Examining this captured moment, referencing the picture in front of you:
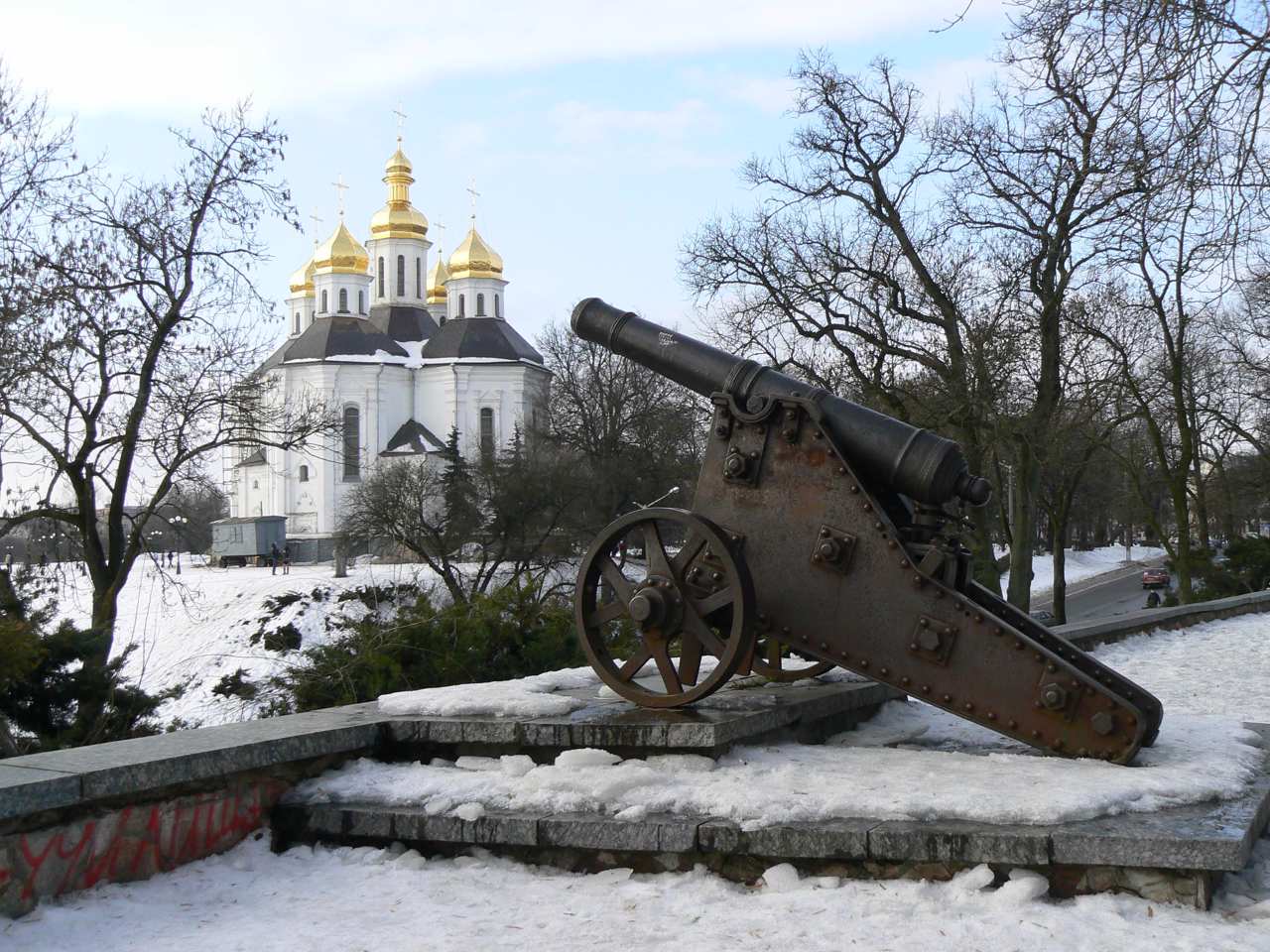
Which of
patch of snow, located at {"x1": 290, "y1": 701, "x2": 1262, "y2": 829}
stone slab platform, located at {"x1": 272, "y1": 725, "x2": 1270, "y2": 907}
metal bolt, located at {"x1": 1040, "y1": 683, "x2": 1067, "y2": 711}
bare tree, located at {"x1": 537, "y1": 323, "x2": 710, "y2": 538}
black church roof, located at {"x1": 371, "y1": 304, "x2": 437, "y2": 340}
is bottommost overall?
stone slab platform, located at {"x1": 272, "y1": 725, "x2": 1270, "y2": 907}

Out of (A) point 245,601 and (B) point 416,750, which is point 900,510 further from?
(A) point 245,601

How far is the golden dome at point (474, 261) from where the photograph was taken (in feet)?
246

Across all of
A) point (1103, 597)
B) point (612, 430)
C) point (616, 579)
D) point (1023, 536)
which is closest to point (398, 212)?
point (612, 430)

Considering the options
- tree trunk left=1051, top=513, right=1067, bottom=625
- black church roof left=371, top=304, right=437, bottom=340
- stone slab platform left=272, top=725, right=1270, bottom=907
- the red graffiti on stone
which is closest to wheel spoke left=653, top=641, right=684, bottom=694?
stone slab platform left=272, top=725, right=1270, bottom=907

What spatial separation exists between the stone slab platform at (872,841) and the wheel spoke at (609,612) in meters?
1.37

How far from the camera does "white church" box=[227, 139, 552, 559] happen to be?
70.1 meters

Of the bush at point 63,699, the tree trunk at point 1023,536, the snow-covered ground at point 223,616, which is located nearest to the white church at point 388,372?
the snow-covered ground at point 223,616

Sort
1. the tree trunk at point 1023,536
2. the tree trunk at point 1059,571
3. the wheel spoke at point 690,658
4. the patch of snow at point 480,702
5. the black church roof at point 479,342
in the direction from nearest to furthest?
the patch of snow at point 480,702
the wheel spoke at point 690,658
the tree trunk at point 1023,536
the tree trunk at point 1059,571
the black church roof at point 479,342

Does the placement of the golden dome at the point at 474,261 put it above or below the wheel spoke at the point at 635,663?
above

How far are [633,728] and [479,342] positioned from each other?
225ft

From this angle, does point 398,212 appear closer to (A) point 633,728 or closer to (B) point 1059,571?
(B) point 1059,571

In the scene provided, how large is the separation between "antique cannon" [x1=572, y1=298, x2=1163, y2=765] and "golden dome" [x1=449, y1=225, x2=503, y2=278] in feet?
230

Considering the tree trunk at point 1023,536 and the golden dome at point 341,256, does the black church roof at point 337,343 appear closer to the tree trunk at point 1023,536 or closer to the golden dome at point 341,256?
the golden dome at point 341,256

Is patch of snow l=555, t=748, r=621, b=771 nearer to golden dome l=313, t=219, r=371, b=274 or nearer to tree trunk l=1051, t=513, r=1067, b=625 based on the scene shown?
tree trunk l=1051, t=513, r=1067, b=625
